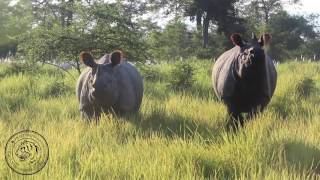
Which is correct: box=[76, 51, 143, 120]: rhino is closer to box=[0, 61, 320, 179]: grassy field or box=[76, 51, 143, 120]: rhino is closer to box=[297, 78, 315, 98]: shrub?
box=[0, 61, 320, 179]: grassy field

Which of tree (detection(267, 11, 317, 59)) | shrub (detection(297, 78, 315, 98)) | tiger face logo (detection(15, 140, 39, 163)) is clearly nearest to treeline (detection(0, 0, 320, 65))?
tree (detection(267, 11, 317, 59))

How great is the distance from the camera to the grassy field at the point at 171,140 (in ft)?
14.3

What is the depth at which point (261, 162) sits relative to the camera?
4.45m

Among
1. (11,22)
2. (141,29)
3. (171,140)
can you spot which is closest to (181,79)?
(171,140)

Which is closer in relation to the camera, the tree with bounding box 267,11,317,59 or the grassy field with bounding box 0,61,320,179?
the grassy field with bounding box 0,61,320,179

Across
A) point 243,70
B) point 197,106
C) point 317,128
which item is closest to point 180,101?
point 197,106

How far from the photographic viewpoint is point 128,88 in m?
7.44

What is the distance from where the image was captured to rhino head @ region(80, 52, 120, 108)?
6.87m

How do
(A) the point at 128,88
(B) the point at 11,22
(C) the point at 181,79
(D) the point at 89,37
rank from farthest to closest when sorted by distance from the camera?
(B) the point at 11,22 < (D) the point at 89,37 < (C) the point at 181,79 < (A) the point at 128,88

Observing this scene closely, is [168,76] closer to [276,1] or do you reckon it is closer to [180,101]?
[180,101]

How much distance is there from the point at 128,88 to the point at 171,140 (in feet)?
6.47

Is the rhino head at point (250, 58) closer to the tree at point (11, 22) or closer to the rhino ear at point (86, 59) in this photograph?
the rhino ear at point (86, 59)

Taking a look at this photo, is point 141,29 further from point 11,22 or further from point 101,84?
point 101,84

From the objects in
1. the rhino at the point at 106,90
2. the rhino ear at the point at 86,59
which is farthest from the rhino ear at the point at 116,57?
the rhino ear at the point at 86,59
